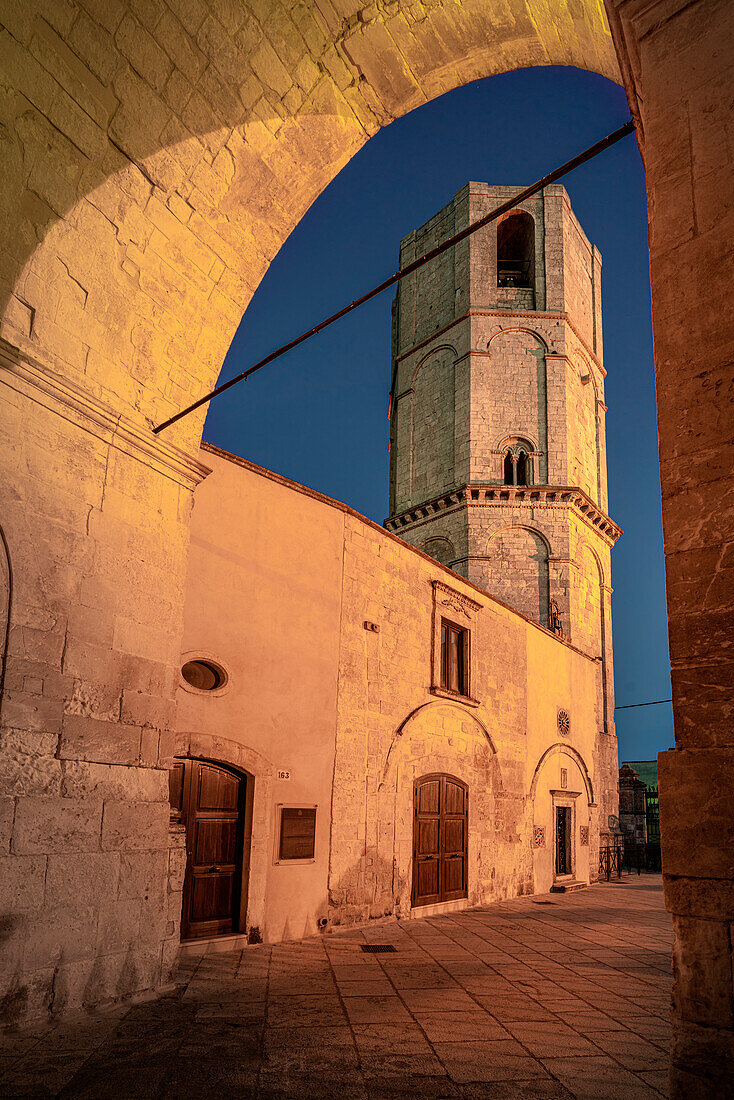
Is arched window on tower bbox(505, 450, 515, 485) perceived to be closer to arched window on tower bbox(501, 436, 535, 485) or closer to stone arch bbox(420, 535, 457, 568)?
arched window on tower bbox(501, 436, 535, 485)

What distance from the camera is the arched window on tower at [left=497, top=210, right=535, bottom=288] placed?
83.8 ft

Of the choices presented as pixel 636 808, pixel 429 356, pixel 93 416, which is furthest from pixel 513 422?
pixel 93 416

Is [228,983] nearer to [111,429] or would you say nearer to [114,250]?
[111,429]

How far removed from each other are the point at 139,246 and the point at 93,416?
5.02 feet

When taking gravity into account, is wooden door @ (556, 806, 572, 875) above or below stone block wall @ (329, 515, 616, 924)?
below

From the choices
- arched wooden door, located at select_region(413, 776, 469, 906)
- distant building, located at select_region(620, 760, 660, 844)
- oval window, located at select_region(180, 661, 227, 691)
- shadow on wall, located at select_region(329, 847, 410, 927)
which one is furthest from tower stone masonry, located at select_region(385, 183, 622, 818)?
oval window, located at select_region(180, 661, 227, 691)

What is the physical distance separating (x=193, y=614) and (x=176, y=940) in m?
3.11

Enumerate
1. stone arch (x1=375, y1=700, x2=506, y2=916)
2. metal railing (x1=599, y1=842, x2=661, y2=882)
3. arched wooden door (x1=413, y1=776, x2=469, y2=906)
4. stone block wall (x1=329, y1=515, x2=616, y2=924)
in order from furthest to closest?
metal railing (x1=599, y1=842, x2=661, y2=882) < arched wooden door (x1=413, y1=776, x2=469, y2=906) < stone arch (x1=375, y1=700, x2=506, y2=916) < stone block wall (x1=329, y1=515, x2=616, y2=924)

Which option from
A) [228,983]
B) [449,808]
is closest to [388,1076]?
[228,983]

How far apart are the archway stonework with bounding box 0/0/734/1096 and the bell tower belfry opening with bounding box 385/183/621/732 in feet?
52.2

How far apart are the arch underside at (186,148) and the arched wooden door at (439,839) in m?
7.16

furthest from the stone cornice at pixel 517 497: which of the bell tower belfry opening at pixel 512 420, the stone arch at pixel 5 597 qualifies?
the stone arch at pixel 5 597

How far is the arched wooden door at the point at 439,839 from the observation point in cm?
1123

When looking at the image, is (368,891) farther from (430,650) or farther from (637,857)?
(637,857)
